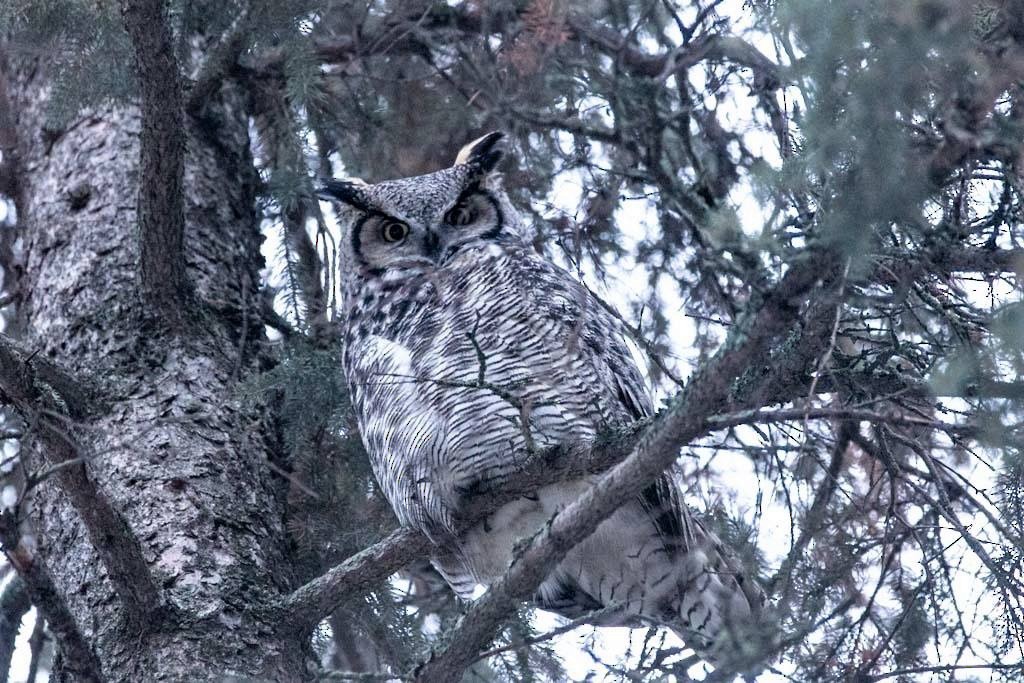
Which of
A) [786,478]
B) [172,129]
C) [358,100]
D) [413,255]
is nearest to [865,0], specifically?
[786,478]

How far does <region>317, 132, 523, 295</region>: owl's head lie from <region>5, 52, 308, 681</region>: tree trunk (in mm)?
264

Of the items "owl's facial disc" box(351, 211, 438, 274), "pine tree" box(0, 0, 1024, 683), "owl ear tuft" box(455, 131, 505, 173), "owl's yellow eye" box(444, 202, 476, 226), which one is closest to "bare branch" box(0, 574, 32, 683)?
"pine tree" box(0, 0, 1024, 683)

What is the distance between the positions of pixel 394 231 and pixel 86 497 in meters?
1.28

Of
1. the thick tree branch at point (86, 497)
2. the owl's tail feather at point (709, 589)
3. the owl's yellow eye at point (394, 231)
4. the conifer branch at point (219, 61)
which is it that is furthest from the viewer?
the owl's yellow eye at point (394, 231)

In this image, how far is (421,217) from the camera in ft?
9.19

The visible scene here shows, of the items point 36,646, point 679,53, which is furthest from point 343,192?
point 36,646

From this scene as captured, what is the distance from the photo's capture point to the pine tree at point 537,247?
1.40 metres

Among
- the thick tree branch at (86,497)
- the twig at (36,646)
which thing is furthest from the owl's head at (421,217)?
the twig at (36,646)

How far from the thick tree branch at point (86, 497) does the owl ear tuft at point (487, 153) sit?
126 centimetres

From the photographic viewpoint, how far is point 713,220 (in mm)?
1307

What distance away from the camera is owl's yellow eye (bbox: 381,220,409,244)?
9.32ft

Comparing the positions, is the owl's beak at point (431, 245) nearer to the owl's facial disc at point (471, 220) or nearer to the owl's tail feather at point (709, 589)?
the owl's facial disc at point (471, 220)

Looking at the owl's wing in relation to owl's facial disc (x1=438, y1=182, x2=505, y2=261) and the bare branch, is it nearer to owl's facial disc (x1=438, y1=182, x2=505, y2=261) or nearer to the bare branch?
owl's facial disc (x1=438, y1=182, x2=505, y2=261)

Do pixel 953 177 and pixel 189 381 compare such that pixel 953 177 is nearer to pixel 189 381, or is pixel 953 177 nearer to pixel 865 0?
pixel 865 0
